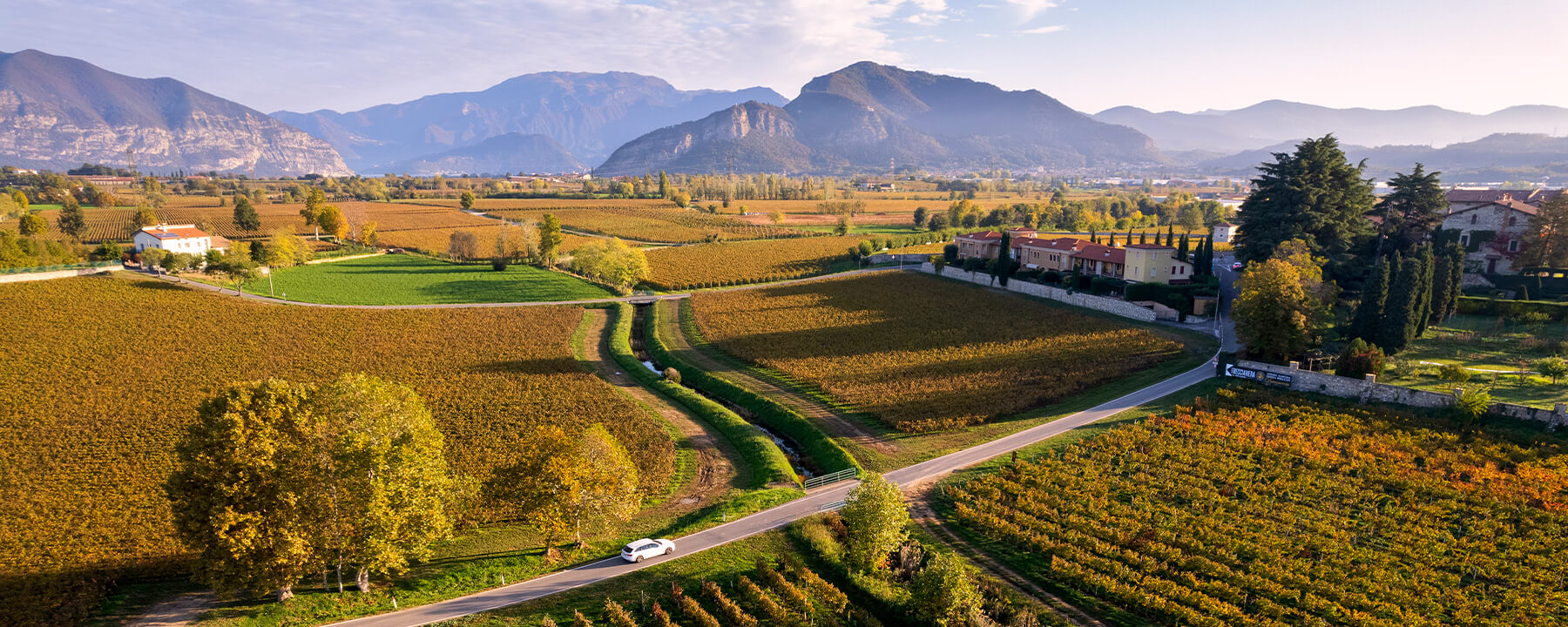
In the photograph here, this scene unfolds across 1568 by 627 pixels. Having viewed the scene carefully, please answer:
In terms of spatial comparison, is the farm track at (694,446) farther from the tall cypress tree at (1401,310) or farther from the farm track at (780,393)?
the tall cypress tree at (1401,310)

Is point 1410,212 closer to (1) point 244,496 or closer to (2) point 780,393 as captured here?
(2) point 780,393

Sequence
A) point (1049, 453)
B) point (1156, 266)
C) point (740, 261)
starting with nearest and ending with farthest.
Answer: point (1049, 453) → point (1156, 266) → point (740, 261)

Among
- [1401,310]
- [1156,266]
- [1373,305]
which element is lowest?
[1401,310]

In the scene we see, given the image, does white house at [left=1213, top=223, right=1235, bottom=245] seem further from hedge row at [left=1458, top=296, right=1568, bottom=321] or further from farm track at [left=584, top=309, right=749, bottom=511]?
farm track at [left=584, top=309, right=749, bottom=511]

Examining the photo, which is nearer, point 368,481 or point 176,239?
point 368,481

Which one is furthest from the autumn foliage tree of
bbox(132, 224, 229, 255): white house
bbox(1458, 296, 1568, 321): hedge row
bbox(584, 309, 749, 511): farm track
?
bbox(132, 224, 229, 255): white house

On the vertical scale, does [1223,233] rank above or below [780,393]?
above

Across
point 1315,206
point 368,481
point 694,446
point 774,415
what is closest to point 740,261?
point 774,415

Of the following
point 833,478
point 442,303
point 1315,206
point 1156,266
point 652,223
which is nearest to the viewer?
point 833,478
